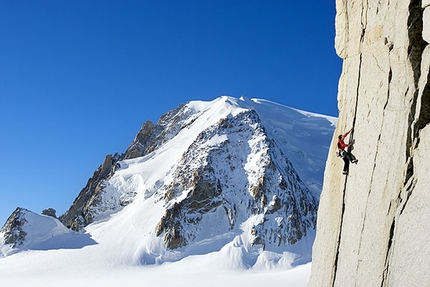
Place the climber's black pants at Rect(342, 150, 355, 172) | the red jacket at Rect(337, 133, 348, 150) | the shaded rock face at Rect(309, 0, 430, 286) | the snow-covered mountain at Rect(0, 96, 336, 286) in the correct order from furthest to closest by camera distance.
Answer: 1. the snow-covered mountain at Rect(0, 96, 336, 286)
2. the red jacket at Rect(337, 133, 348, 150)
3. the climber's black pants at Rect(342, 150, 355, 172)
4. the shaded rock face at Rect(309, 0, 430, 286)

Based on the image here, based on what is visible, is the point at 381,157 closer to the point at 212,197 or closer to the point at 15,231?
the point at 212,197

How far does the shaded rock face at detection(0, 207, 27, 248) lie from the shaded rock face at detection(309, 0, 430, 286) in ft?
246

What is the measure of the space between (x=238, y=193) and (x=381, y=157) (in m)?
69.3

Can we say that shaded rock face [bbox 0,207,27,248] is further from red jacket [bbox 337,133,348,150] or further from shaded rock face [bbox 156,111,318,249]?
red jacket [bbox 337,133,348,150]

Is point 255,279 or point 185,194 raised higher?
point 185,194

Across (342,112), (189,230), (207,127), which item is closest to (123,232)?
(189,230)

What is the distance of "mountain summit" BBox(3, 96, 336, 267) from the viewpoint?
236ft

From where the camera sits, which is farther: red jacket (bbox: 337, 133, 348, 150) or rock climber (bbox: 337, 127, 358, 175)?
red jacket (bbox: 337, 133, 348, 150)

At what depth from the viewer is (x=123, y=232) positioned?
7650cm

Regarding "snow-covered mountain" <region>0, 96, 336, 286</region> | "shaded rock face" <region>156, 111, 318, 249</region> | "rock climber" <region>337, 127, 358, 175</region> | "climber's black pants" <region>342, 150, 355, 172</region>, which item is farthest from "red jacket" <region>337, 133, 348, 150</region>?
"shaded rock face" <region>156, 111, 318, 249</region>

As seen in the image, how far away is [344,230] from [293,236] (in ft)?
217

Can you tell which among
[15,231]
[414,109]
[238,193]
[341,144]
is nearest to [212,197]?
[238,193]

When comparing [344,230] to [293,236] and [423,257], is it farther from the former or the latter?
[293,236]

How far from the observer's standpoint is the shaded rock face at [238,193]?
7294 centimetres
